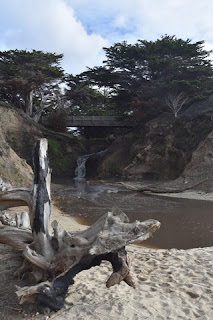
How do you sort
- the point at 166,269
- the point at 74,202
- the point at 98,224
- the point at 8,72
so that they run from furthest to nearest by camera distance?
the point at 8,72, the point at 74,202, the point at 166,269, the point at 98,224

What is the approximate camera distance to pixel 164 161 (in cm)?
2098

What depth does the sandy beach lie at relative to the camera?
9.61ft

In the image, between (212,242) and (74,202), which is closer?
(212,242)

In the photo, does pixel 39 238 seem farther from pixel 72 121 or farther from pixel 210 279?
pixel 72 121

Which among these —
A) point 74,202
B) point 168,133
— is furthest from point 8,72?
point 74,202

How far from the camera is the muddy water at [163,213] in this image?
6871mm

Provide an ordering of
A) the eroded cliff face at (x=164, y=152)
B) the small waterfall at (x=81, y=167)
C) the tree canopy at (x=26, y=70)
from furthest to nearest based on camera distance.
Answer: the small waterfall at (x=81, y=167) < the tree canopy at (x=26, y=70) < the eroded cliff face at (x=164, y=152)

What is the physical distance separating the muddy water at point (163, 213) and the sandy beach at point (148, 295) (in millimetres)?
2264

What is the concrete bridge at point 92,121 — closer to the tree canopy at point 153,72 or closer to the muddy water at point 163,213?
the tree canopy at point 153,72

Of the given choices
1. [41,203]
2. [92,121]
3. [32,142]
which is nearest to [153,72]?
[92,121]

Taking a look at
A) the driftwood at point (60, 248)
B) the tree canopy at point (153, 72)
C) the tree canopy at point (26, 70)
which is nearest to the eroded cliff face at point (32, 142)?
the tree canopy at point (26, 70)

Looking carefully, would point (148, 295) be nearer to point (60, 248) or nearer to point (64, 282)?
point (64, 282)

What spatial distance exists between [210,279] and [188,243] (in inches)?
114

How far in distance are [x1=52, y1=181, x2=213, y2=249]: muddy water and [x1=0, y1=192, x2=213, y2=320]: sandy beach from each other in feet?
7.43
